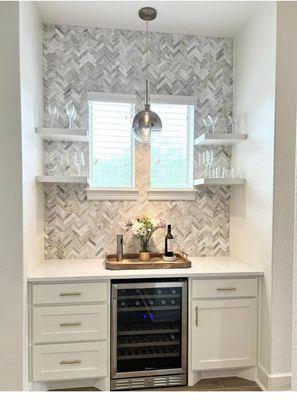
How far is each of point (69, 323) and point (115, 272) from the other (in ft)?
1.70

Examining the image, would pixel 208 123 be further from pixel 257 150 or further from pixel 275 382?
pixel 275 382

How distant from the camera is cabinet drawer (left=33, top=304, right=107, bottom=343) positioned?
2.32 m

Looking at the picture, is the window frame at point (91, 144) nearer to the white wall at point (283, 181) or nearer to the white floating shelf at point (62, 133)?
the white floating shelf at point (62, 133)

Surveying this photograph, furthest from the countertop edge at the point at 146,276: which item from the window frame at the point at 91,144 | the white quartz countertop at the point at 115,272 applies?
the window frame at the point at 91,144

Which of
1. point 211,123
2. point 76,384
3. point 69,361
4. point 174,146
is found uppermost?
point 211,123

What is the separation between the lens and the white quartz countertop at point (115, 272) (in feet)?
7.76

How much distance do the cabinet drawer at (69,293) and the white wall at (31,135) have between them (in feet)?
0.39

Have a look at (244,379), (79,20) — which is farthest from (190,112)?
(244,379)

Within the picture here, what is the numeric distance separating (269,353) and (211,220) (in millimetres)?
1298

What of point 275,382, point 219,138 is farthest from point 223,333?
point 219,138

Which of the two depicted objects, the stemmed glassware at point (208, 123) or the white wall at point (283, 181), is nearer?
the white wall at point (283, 181)

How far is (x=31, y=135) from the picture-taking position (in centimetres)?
247

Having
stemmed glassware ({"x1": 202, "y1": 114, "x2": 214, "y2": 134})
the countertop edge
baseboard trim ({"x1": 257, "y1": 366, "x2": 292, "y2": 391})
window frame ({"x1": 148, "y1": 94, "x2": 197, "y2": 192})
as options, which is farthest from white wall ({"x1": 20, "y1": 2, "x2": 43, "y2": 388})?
baseboard trim ({"x1": 257, "y1": 366, "x2": 292, "y2": 391})

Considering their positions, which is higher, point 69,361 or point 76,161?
point 76,161
